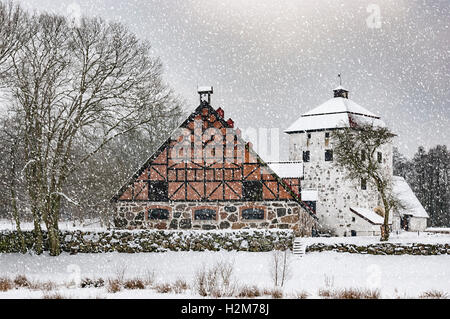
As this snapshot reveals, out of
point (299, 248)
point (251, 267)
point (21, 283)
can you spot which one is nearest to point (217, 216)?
point (299, 248)

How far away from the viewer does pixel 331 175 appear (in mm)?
39625

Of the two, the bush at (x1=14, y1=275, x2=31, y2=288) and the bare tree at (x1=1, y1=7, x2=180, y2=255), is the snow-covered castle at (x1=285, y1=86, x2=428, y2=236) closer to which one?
the bare tree at (x1=1, y1=7, x2=180, y2=255)

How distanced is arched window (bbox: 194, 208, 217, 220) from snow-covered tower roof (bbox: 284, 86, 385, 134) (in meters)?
16.5

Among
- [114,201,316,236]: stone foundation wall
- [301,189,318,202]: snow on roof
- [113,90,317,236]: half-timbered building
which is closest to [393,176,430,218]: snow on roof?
[301,189,318,202]: snow on roof

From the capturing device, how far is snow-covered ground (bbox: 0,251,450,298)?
16688 millimetres

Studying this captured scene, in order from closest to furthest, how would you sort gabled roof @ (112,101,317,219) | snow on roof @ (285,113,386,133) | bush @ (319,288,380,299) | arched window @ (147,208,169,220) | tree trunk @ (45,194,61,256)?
bush @ (319,288,380,299) → tree trunk @ (45,194,61,256) → gabled roof @ (112,101,317,219) → arched window @ (147,208,169,220) → snow on roof @ (285,113,386,133)

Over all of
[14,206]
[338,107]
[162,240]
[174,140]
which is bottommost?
[162,240]

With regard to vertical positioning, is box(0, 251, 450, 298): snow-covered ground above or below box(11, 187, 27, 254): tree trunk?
below

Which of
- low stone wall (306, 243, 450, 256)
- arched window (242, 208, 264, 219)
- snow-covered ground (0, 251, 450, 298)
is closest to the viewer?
snow-covered ground (0, 251, 450, 298)

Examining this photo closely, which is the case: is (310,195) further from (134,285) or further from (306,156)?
(134,285)

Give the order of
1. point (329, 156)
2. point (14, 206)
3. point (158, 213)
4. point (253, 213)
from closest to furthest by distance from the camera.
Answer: point (14, 206)
point (253, 213)
point (158, 213)
point (329, 156)

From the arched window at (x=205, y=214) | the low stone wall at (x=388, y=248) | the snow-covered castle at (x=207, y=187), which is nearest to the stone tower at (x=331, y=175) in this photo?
the snow-covered castle at (x=207, y=187)

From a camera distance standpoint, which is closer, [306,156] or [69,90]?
[69,90]

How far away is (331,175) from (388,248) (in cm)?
1574
